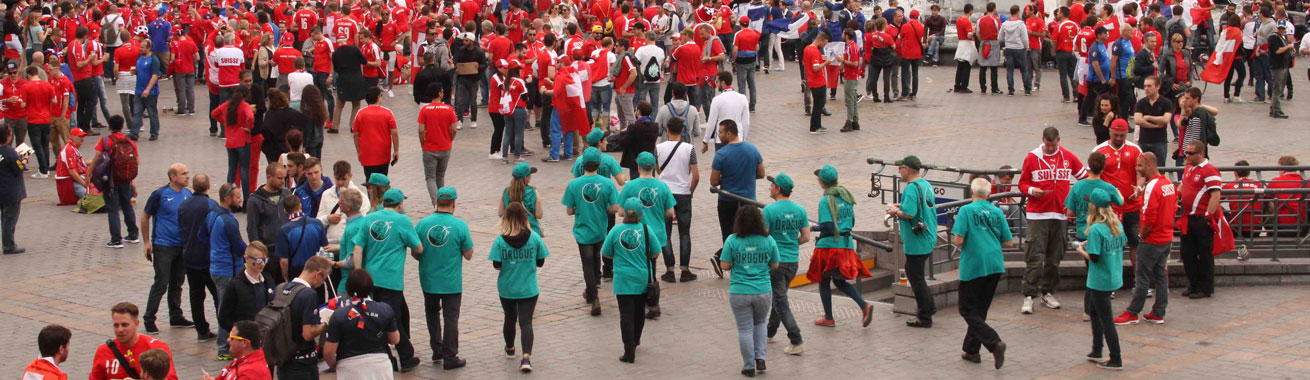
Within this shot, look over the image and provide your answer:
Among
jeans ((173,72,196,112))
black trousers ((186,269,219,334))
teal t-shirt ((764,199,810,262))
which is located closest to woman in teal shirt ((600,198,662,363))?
teal t-shirt ((764,199,810,262))

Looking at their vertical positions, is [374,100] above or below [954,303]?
above

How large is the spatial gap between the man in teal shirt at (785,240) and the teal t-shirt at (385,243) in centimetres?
262

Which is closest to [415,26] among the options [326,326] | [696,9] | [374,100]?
[696,9]

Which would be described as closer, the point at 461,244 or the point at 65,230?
the point at 461,244

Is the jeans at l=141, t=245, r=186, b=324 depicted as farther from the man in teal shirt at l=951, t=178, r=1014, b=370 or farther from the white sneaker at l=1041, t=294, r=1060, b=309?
the white sneaker at l=1041, t=294, r=1060, b=309

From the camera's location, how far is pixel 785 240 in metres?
11.0

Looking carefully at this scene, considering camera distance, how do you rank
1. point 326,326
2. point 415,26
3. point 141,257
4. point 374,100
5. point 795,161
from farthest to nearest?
point 415,26 → point 795,161 → point 374,100 → point 141,257 → point 326,326

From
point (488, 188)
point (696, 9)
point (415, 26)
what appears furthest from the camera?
point (696, 9)

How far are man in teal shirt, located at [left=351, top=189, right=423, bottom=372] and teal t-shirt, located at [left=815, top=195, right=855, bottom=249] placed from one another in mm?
3106

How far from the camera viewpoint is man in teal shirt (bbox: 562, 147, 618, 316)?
12.2m

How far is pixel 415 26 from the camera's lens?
25844 millimetres

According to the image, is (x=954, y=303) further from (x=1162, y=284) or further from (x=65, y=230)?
(x=65, y=230)

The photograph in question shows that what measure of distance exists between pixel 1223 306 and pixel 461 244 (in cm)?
668

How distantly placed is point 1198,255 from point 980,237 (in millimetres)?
3258
